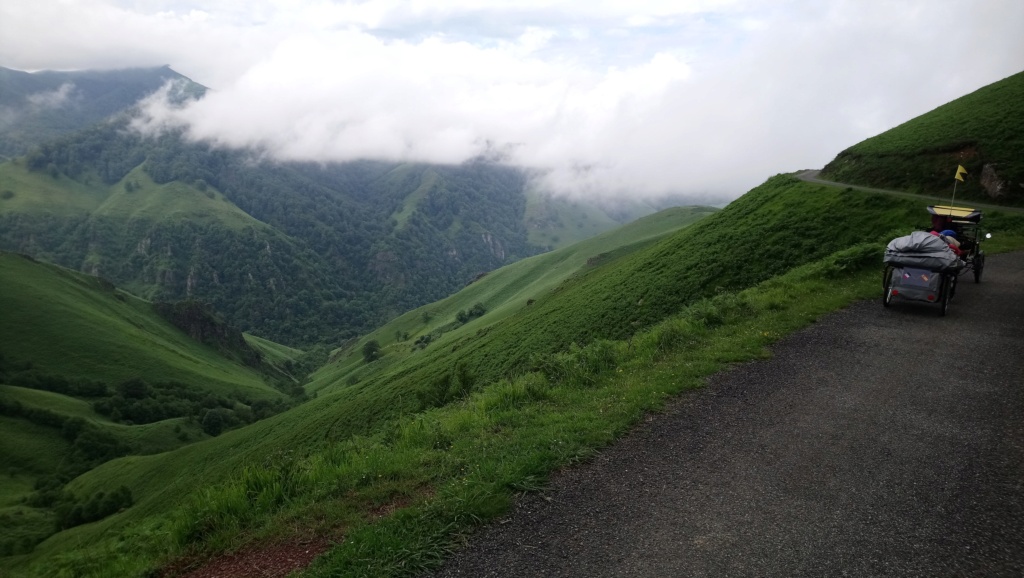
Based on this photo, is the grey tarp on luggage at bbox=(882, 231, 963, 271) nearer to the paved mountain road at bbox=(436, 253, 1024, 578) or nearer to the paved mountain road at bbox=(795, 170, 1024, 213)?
the paved mountain road at bbox=(436, 253, 1024, 578)

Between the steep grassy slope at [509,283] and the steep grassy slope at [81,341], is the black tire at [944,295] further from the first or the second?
the steep grassy slope at [81,341]

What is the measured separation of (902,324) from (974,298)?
4.78 metres

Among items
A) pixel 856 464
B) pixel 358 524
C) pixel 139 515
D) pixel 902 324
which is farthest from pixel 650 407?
pixel 139 515

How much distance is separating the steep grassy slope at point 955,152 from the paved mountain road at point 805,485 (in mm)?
34529

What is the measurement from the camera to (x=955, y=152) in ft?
138

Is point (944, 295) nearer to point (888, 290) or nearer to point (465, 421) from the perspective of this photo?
point (888, 290)

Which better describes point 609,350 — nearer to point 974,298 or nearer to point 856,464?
point 856,464

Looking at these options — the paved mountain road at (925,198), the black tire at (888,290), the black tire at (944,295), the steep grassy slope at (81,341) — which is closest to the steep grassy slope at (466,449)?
the black tire at (888,290)

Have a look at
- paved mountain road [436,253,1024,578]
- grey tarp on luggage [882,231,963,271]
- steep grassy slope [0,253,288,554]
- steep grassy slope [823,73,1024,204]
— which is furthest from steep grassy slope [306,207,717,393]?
paved mountain road [436,253,1024,578]

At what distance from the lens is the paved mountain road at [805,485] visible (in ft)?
21.9

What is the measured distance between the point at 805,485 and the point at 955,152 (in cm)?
4835

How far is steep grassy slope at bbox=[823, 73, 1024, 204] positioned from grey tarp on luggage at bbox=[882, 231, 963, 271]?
93.3 ft

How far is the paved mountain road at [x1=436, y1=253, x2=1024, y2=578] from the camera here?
6680mm

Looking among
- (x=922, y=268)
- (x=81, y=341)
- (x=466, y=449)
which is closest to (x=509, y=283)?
(x=81, y=341)
